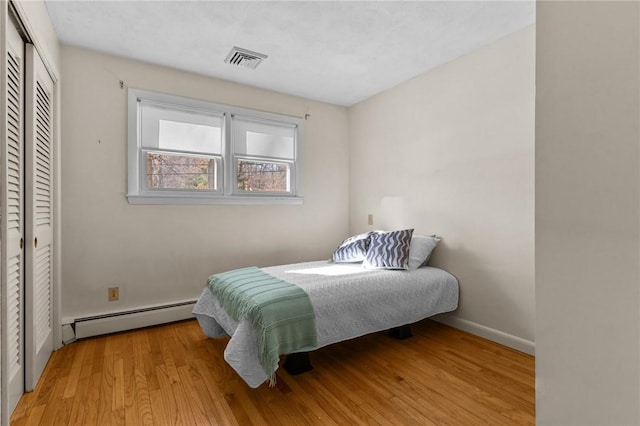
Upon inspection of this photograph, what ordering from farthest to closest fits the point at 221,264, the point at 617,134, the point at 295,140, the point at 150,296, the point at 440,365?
the point at 295,140, the point at 221,264, the point at 150,296, the point at 440,365, the point at 617,134

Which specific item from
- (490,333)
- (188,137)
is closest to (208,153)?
(188,137)

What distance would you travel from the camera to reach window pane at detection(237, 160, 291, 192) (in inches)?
136

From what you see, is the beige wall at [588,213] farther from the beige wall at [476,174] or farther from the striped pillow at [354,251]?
the striped pillow at [354,251]

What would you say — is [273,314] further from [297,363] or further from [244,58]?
[244,58]

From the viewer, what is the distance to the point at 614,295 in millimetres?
524

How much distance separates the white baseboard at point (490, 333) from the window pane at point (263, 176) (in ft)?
7.01

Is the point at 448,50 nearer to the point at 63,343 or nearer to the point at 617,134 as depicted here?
the point at 617,134

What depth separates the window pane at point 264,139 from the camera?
3.41 metres

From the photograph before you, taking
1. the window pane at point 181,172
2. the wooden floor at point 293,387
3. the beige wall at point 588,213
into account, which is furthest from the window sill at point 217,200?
the beige wall at point 588,213

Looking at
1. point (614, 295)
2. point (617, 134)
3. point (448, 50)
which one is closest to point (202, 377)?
point (614, 295)

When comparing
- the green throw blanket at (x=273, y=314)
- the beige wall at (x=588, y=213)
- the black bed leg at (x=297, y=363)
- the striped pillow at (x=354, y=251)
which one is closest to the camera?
the beige wall at (x=588, y=213)

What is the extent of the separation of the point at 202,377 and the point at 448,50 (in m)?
3.09

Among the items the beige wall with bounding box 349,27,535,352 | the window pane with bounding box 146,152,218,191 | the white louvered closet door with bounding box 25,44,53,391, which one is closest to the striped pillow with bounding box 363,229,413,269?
the beige wall with bounding box 349,27,535,352

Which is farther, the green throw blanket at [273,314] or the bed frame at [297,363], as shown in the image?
the bed frame at [297,363]
